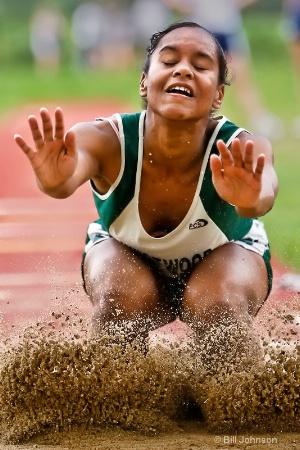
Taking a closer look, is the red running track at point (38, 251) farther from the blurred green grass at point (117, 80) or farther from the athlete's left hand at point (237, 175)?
the blurred green grass at point (117, 80)

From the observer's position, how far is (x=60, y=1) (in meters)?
18.2

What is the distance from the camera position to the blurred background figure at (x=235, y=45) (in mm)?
11492

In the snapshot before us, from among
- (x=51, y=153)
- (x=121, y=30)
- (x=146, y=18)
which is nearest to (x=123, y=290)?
(x=51, y=153)

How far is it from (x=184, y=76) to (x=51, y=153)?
653mm

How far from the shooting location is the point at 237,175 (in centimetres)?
321

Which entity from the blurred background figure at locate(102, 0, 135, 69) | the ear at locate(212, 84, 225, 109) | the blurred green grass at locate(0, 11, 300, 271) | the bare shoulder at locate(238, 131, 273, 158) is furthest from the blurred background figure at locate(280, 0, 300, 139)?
the bare shoulder at locate(238, 131, 273, 158)

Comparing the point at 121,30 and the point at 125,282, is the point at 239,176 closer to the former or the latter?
the point at 125,282

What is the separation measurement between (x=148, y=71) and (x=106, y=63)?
14262 mm

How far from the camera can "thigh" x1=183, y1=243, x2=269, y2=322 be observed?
3.60 m

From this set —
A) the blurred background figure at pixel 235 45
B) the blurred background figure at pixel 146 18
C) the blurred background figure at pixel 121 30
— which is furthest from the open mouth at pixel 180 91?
the blurred background figure at pixel 121 30

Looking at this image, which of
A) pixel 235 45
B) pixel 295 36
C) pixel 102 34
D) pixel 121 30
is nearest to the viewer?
pixel 235 45

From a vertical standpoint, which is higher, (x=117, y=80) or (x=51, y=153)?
(x=117, y=80)

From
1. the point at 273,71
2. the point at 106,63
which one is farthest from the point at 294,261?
the point at 106,63

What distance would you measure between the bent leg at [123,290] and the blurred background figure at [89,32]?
13.4 m
